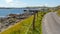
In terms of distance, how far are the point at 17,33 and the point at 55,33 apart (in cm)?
368

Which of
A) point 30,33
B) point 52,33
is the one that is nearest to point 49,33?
point 52,33

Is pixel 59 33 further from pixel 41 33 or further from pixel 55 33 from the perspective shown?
pixel 41 33

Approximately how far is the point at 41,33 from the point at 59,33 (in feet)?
5.67

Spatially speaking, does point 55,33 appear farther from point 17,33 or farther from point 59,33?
point 17,33

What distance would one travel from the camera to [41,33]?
761 inches

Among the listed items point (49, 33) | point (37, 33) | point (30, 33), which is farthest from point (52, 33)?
point (30, 33)

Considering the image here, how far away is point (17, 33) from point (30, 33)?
1655mm

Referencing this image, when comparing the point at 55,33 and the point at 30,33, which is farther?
the point at 55,33

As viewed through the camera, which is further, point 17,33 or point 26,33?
point 17,33

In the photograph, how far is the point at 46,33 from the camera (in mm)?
19391

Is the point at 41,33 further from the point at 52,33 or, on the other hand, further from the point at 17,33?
the point at 17,33

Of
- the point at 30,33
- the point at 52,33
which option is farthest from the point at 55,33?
the point at 30,33

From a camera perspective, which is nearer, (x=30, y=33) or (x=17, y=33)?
(x=30, y=33)

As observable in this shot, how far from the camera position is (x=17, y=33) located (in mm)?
18609
